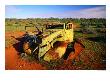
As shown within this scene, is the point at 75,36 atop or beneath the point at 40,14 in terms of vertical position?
beneath

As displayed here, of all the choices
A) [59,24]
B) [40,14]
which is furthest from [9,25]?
[59,24]

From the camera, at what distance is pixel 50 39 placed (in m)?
2.22

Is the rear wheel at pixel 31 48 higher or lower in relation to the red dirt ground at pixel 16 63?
higher

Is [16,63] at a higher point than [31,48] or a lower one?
lower

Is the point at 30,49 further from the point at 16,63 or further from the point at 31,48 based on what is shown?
the point at 16,63

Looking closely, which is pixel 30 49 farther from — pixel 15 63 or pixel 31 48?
pixel 15 63

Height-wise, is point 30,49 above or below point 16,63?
above

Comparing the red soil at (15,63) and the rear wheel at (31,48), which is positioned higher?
the rear wheel at (31,48)

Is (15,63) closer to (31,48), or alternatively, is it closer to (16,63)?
(16,63)

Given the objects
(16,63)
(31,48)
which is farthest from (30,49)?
(16,63)

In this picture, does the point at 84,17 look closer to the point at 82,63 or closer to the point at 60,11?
the point at 60,11

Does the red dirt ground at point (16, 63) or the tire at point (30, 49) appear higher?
the tire at point (30, 49)
